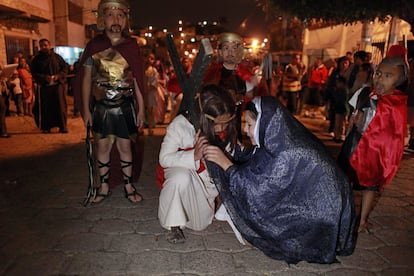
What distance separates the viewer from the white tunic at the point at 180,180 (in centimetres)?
275

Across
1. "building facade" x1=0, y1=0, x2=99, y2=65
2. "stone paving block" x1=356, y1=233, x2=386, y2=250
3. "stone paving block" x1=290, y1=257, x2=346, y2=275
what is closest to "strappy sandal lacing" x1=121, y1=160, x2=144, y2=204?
"stone paving block" x1=290, y1=257, x2=346, y2=275

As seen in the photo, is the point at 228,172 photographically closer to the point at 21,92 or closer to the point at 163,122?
the point at 163,122

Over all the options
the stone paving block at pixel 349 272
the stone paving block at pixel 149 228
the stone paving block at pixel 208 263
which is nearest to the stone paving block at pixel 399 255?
the stone paving block at pixel 349 272

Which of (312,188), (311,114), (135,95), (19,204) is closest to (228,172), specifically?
(312,188)

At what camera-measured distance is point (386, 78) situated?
113 inches

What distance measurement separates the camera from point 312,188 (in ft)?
7.77

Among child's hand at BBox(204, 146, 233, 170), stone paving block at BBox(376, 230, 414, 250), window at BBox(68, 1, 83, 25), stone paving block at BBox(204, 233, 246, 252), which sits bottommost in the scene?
stone paving block at BBox(204, 233, 246, 252)

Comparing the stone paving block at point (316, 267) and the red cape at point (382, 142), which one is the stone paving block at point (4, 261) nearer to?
the stone paving block at point (316, 267)

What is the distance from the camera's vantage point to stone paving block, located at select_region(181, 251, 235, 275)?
2.51 meters

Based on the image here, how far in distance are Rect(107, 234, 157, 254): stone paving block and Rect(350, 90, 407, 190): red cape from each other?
1.92 m

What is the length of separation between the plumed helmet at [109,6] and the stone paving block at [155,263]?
2.23 metres

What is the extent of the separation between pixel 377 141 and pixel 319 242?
1061 millimetres

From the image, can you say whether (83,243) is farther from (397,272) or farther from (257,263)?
(397,272)

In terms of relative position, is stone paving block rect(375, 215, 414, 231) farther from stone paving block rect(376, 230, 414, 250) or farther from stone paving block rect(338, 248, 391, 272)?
stone paving block rect(338, 248, 391, 272)
